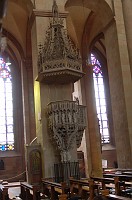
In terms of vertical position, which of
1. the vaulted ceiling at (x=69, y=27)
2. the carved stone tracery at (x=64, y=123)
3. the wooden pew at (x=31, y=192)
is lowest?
the wooden pew at (x=31, y=192)

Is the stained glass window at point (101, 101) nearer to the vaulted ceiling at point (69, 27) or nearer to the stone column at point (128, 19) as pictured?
the vaulted ceiling at point (69, 27)

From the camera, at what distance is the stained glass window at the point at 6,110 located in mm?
17984

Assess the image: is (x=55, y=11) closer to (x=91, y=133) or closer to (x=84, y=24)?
(x=84, y=24)

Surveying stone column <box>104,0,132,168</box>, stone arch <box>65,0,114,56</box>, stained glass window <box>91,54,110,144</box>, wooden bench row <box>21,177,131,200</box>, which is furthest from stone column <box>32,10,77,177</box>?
stained glass window <box>91,54,110,144</box>

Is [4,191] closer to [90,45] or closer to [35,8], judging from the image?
[35,8]

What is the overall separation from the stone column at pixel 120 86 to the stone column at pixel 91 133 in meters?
4.13

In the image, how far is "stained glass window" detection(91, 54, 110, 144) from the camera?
65.8 ft

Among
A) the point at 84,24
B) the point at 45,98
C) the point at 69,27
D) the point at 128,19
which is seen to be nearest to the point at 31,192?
the point at 45,98

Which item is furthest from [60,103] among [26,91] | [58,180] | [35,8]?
[26,91]

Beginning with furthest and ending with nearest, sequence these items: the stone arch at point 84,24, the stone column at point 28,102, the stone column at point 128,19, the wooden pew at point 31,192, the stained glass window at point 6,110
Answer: the stained glass window at point 6,110 < the stone column at point 28,102 < the stone arch at point 84,24 < the stone column at point 128,19 < the wooden pew at point 31,192

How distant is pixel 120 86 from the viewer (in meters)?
11.9

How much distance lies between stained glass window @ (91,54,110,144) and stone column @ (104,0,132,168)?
7873 mm

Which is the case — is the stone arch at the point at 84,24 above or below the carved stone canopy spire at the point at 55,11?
above

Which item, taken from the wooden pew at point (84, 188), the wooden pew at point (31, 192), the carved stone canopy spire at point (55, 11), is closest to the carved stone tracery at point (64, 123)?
the wooden pew at point (31, 192)
